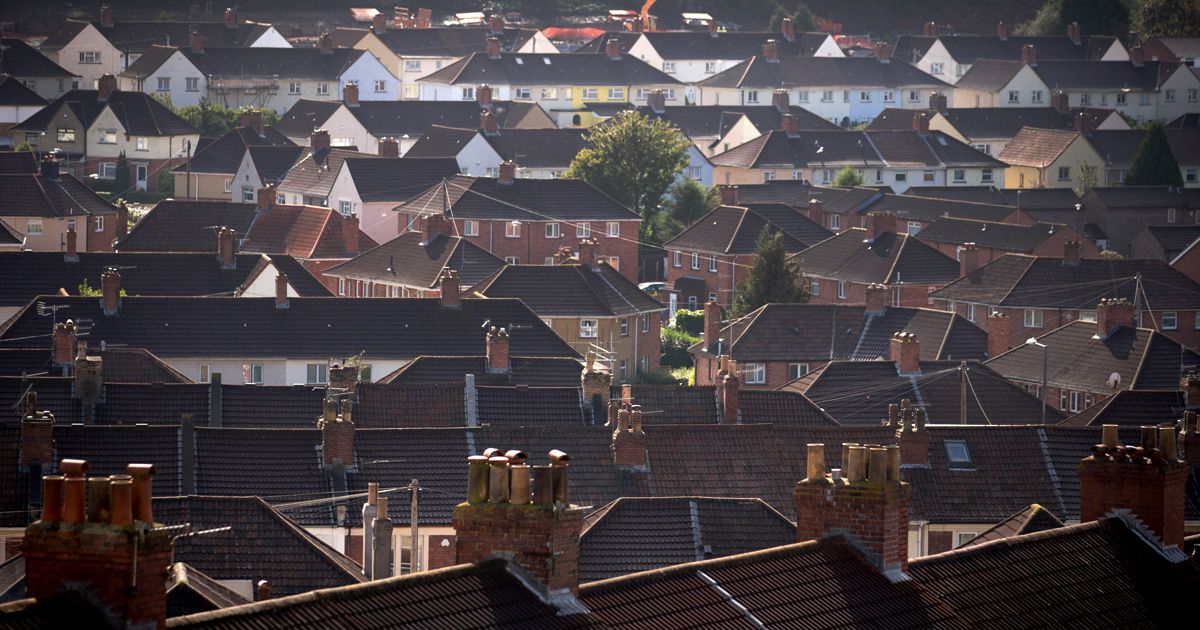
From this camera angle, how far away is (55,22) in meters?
175

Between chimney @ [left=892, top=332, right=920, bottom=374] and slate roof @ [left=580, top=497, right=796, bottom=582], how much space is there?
90.0 ft

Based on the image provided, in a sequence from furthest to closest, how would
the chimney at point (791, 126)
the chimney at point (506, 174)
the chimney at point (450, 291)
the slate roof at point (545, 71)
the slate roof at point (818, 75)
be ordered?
the slate roof at point (818, 75), the slate roof at point (545, 71), the chimney at point (791, 126), the chimney at point (506, 174), the chimney at point (450, 291)

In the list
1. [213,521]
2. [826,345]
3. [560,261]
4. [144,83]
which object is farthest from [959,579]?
[144,83]

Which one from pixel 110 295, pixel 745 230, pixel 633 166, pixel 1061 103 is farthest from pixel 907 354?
pixel 1061 103

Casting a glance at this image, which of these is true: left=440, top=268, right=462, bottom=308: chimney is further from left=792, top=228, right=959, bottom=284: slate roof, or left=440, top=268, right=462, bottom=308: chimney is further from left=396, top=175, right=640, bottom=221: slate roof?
left=396, top=175, right=640, bottom=221: slate roof

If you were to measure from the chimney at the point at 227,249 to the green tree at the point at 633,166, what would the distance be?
121 feet

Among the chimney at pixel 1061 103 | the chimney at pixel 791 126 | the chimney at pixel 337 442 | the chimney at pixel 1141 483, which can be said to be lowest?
the chimney at pixel 337 442

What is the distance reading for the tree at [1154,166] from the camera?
434 ft

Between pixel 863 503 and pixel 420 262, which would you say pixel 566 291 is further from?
pixel 863 503

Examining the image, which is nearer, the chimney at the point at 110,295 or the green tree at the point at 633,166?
the chimney at the point at 110,295

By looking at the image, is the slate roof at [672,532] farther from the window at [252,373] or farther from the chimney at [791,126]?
the chimney at [791,126]

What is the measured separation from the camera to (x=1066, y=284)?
91.8 meters

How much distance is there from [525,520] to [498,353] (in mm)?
44804

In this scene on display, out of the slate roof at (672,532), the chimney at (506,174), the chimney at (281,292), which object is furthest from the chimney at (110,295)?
the chimney at (506,174)
